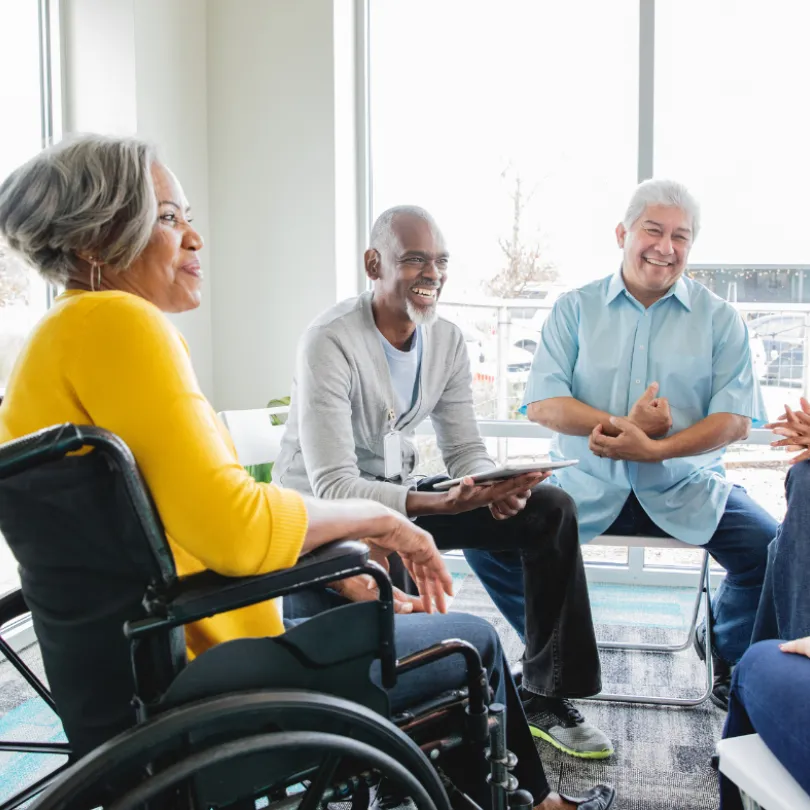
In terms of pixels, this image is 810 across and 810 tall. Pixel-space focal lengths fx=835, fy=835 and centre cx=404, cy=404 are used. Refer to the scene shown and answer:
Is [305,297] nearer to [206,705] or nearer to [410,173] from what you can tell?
[410,173]

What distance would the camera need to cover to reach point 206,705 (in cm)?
94

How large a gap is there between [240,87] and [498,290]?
1380 millimetres

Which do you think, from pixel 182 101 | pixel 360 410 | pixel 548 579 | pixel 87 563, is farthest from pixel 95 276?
pixel 182 101

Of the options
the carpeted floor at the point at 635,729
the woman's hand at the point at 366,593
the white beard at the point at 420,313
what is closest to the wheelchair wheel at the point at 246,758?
the woman's hand at the point at 366,593

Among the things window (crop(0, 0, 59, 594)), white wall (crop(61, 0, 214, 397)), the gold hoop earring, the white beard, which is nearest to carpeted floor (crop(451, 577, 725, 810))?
the white beard

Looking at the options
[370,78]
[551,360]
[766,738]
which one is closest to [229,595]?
[766,738]

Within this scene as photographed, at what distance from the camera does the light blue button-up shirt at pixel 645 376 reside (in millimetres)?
2490

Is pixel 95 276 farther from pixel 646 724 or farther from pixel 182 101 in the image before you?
pixel 182 101

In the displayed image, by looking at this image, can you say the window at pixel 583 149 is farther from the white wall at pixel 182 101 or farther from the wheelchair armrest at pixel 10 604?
the wheelchair armrest at pixel 10 604

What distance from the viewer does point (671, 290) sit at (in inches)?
104

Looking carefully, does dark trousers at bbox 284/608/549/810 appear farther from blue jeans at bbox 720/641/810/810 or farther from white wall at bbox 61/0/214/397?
white wall at bbox 61/0/214/397

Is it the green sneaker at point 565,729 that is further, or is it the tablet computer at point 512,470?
the green sneaker at point 565,729

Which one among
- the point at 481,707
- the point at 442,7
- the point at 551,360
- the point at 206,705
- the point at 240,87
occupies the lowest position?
the point at 481,707

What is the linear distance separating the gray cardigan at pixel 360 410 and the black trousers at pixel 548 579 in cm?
22
